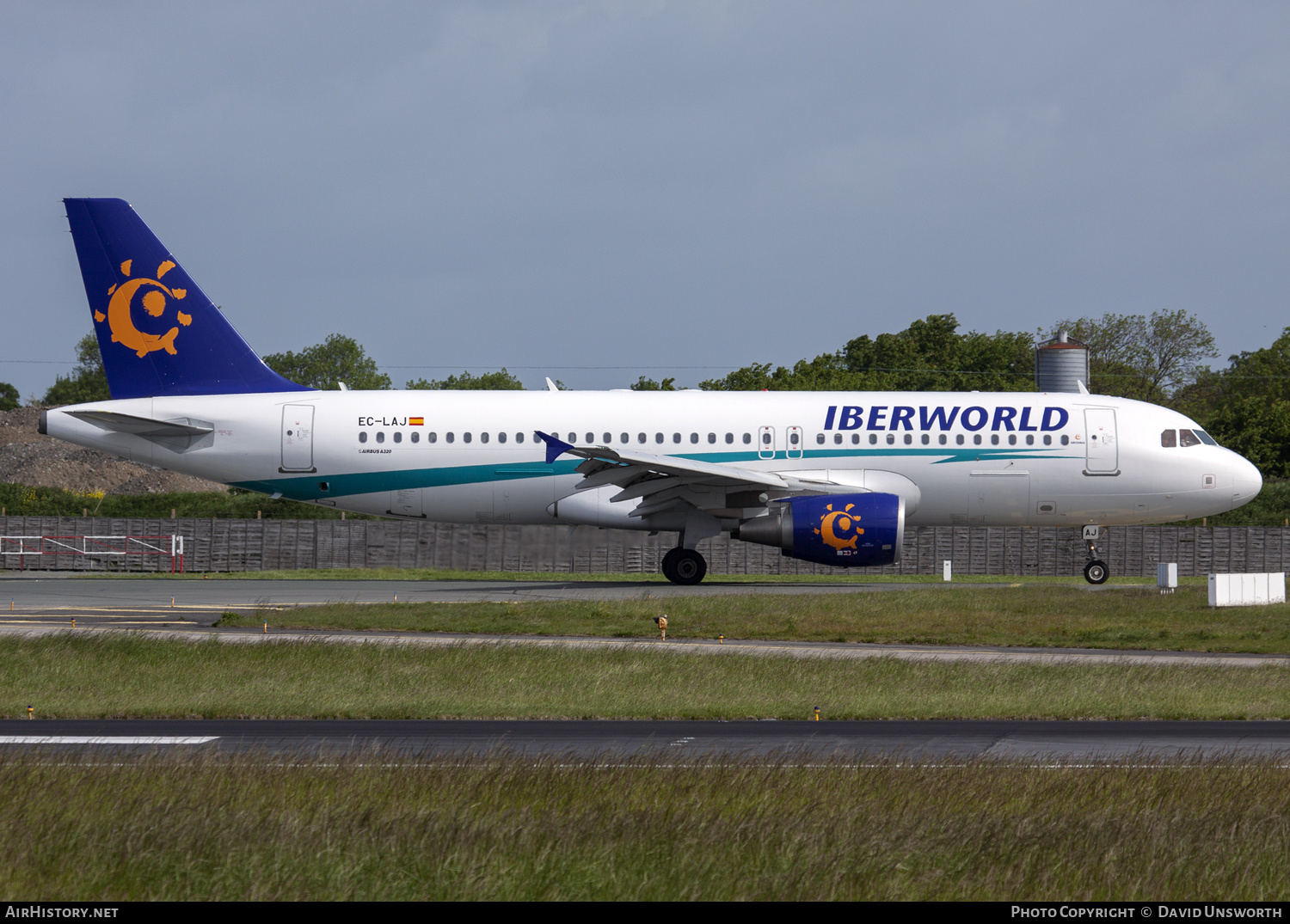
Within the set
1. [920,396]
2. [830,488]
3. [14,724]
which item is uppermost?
[920,396]

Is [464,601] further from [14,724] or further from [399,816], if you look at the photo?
[399,816]

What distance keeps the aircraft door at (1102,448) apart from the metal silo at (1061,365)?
30620 mm

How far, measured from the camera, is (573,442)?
102 feet

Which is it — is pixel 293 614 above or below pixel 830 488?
below

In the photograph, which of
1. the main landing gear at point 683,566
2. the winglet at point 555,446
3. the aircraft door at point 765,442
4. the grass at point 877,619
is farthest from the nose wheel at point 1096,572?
the winglet at point 555,446

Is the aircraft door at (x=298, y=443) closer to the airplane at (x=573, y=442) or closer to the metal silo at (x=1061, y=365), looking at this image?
the airplane at (x=573, y=442)

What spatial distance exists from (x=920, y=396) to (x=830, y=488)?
3.48 m

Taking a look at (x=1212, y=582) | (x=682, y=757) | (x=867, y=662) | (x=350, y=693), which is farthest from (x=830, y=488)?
(x=682, y=757)

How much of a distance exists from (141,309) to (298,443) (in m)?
5.02

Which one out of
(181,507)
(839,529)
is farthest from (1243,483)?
(181,507)

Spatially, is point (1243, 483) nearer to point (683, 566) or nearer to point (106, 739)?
point (683, 566)

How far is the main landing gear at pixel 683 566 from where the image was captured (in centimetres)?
3122
